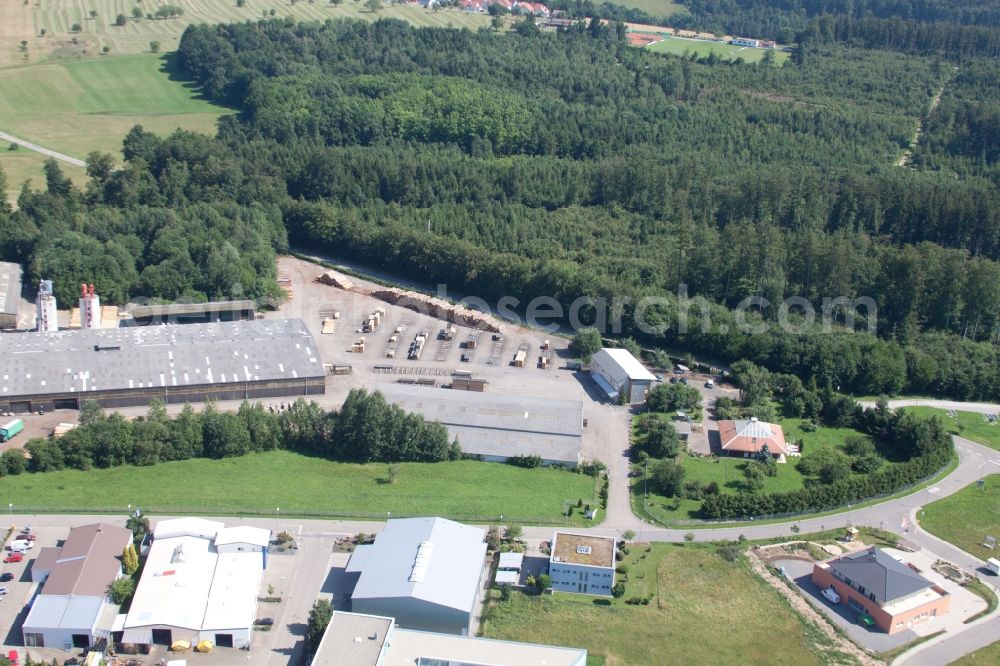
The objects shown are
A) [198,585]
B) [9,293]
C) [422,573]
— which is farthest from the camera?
[9,293]

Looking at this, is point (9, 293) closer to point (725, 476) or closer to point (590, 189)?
point (590, 189)

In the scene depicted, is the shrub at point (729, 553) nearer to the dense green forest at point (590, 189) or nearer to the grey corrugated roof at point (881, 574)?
the grey corrugated roof at point (881, 574)

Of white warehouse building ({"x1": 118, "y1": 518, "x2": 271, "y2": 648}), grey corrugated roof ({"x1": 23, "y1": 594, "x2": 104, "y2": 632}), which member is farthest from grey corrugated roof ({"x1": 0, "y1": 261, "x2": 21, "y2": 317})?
grey corrugated roof ({"x1": 23, "y1": 594, "x2": 104, "y2": 632})

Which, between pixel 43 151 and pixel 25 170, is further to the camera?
pixel 43 151

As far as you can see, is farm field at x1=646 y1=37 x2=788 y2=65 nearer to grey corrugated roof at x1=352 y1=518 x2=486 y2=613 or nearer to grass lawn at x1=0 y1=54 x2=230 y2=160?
grass lawn at x1=0 y1=54 x2=230 y2=160

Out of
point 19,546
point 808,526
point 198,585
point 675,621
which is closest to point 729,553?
point 808,526

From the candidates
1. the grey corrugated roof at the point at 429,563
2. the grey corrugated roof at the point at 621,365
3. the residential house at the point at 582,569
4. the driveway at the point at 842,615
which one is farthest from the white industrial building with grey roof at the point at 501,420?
the driveway at the point at 842,615

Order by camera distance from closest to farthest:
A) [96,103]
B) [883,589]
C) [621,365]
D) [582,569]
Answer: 1. [883,589]
2. [582,569]
3. [621,365]
4. [96,103]
